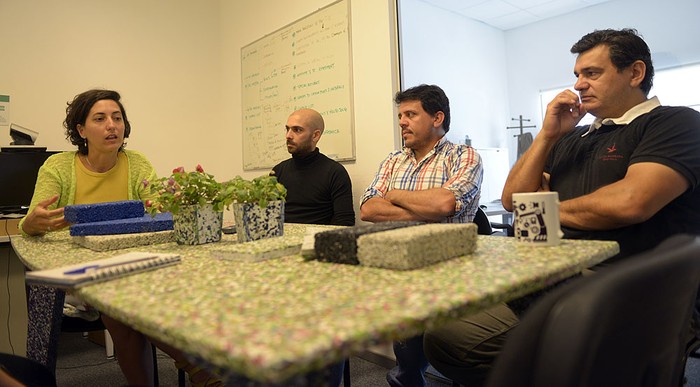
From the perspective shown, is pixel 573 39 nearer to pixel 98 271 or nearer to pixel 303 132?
pixel 303 132

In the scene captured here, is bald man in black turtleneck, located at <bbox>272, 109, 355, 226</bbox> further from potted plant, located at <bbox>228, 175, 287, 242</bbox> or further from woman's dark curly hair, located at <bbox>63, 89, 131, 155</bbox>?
potted plant, located at <bbox>228, 175, 287, 242</bbox>

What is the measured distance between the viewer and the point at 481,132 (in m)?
5.13

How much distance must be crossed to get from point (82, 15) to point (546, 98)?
462 cm

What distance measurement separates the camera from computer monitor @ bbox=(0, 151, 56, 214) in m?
2.76

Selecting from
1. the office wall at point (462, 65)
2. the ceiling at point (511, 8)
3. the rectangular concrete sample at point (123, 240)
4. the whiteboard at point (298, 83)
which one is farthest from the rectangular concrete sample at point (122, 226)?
the ceiling at point (511, 8)

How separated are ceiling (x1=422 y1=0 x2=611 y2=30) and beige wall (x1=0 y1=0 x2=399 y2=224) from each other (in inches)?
81.2

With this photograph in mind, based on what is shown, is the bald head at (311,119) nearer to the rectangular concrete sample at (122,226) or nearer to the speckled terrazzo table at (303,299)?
the rectangular concrete sample at (122,226)

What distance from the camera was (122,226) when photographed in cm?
123

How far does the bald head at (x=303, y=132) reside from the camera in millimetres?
2764

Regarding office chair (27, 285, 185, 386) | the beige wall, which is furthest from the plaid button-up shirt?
office chair (27, 285, 185, 386)

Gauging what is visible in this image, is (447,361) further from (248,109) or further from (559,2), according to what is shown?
(559,2)

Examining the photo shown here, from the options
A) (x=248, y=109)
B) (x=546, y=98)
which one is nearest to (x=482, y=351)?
(x=248, y=109)

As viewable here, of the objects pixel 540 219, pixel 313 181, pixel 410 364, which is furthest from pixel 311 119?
pixel 540 219

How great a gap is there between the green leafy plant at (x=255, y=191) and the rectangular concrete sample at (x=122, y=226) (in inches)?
10.8
